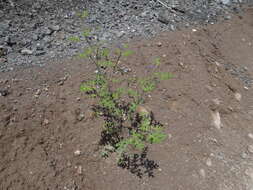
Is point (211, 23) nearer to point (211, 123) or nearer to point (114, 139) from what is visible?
point (211, 123)

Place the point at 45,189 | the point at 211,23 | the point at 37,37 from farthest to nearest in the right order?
the point at 211,23, the point at 37,37, the point at 45,189

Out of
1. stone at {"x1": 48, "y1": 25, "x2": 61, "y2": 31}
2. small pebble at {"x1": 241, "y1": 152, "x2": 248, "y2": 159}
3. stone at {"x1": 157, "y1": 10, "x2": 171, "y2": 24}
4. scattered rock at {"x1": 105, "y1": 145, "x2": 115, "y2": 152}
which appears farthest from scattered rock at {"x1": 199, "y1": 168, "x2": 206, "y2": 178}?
stone at {"x1": 48, "y1": 25, "x2": 61, "y2": 31}

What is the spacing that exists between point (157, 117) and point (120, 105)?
0.48 metres

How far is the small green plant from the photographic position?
108 inches

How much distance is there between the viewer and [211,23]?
15.3 feet

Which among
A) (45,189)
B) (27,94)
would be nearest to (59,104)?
(27,94)

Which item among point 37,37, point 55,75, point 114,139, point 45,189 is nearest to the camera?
point 45,189

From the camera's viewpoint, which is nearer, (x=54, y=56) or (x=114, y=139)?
(x=114, y=139)

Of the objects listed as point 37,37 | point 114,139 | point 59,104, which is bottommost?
point 114,139

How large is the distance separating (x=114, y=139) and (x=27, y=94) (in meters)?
1.14

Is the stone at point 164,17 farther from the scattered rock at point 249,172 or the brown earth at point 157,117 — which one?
the scattered rock at point 249,172

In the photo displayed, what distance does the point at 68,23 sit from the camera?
3.69 metres

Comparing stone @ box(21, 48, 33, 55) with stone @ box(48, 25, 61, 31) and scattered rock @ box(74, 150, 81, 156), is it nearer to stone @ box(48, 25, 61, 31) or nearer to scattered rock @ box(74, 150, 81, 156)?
stone @ box(48, 25, 61, 31)

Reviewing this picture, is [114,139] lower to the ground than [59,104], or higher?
lower
